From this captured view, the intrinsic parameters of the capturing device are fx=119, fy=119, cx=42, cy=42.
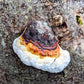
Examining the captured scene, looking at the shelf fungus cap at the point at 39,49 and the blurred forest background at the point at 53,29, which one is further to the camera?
the blurred forest background at the point at 53,29

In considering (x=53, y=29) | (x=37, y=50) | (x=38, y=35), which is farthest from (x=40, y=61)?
(x=53, y=29)

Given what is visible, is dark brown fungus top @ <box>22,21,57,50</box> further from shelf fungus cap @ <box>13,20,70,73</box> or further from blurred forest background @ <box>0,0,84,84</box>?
blurred forest background @ <box>0,0,84,84</box>

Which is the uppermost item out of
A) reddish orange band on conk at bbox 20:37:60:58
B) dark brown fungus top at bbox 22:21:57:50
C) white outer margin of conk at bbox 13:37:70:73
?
dark brown fungus top at bbox 22:21:57:50

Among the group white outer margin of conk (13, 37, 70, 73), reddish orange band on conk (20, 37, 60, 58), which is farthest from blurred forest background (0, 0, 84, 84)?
reddish orange band on conk (20, 37, 60, 58)

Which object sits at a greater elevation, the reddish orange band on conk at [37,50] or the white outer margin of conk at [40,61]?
the reddish orange band on conk at [37,50]

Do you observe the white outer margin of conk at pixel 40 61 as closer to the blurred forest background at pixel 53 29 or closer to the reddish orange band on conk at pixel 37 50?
the reddish orange band on conk at pixel 37 50

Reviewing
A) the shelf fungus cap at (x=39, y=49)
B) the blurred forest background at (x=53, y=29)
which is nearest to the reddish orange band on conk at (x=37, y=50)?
the shelf fungus cap at (x=39, y=49)

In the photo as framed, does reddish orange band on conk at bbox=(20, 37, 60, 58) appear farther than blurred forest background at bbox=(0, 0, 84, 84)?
No

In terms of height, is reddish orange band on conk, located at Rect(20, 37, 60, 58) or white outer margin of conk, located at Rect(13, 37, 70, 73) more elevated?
reddish orange band on conk, located at Rect(20, 37, 60, 58)
